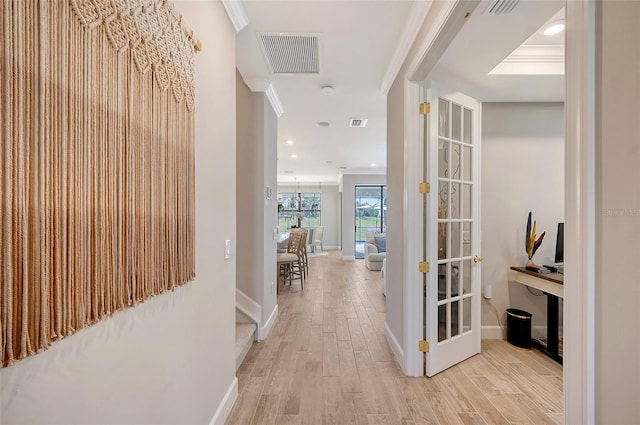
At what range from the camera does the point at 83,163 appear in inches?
30.4

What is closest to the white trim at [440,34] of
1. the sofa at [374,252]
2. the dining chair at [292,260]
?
the dining chair at [292,260]

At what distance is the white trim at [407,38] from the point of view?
1.93 m

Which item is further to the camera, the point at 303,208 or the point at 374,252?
the point at 303,208

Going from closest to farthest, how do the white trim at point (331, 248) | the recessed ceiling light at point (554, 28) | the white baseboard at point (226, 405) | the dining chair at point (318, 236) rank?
the white baseboard at point (226, 405), the recessed ceiling light at point (554, 28), the dining chair at point (318, 236), the white trim at point (331, 248)

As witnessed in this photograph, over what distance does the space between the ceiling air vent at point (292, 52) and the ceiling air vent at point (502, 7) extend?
1.20m

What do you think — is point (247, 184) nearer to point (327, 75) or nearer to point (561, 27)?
point (327, 75)

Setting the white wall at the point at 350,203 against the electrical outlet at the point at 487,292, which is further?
the white wall at the point at 350,203

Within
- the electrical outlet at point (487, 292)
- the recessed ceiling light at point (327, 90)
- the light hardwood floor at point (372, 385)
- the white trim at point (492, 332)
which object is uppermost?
the recessed ceiling light at point (327, 90)

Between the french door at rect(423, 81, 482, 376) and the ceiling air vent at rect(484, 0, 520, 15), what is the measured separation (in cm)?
70

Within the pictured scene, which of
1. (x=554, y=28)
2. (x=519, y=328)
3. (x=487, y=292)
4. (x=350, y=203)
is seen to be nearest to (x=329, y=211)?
(x=350, y=203)

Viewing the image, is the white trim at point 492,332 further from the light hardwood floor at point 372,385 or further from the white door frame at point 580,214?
the white door frame at point 580,214

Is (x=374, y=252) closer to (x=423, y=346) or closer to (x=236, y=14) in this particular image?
(x=423, y=346)

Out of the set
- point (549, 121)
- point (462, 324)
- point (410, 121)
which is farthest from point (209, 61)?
point (549, 121)

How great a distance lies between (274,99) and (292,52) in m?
0.98
